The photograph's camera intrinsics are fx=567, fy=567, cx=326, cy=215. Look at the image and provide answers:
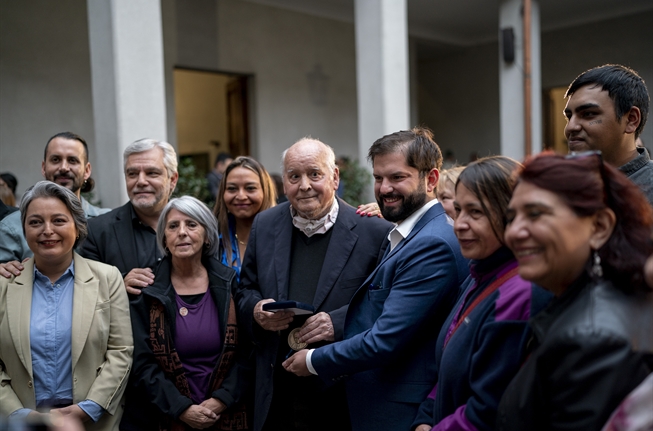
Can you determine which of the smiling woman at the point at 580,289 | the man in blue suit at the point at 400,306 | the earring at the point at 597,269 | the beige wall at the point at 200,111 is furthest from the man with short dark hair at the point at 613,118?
the beige wall at the point at 200,111

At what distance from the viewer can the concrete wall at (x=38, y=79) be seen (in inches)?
304

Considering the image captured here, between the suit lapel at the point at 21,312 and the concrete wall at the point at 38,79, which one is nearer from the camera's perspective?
the suit lapel at the point at 21,312

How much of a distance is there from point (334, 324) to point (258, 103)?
8.40 metres

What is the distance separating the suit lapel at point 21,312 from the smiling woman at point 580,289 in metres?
2.32

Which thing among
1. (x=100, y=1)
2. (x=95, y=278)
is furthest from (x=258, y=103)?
(x=95, y=278)

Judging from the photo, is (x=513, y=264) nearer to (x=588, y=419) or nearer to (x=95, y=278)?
(x=588, y=419)

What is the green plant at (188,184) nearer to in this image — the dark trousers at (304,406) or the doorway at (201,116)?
the dark trousers at (304,406)

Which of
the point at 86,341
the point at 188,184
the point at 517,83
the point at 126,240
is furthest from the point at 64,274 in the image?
the point at 517,83

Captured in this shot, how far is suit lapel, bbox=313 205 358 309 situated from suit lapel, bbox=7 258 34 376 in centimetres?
146

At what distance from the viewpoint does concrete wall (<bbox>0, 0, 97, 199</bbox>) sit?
25.3 feet

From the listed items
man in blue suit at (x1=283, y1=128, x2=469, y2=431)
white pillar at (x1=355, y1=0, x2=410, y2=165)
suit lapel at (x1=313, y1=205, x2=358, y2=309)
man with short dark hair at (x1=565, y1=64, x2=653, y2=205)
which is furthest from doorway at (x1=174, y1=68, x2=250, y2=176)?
man with short dark hair at (x1=565, y1=64, x2=653, y2=205)

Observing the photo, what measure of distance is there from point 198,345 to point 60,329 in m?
0.70

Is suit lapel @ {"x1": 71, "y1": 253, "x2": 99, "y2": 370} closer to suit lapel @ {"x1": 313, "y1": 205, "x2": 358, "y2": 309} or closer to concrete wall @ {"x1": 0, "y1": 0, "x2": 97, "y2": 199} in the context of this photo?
suit lapel @ {"x1": 313, "y1": 205, "x2": 358, "y2": 309}

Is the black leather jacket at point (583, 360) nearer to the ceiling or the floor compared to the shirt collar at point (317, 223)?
nearer to the floor
